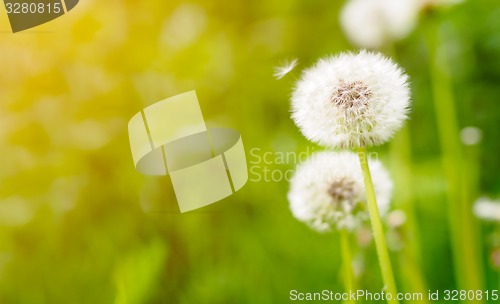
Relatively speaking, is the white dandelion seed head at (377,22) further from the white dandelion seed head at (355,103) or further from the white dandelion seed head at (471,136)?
the white dandelion seed head at (355,103)

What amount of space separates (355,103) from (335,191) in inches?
6.5

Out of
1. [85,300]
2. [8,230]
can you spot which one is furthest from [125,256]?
[8,230]

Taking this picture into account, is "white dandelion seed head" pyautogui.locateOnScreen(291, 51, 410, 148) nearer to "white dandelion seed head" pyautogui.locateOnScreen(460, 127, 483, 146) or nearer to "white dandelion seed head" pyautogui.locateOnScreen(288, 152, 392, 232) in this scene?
"white dandelion seed head" pyautogui.locateOnScreen(288, 152, 392, 232)

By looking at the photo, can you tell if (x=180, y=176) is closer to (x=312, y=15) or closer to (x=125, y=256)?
(x=125, y=256)

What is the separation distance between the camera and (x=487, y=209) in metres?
0.91

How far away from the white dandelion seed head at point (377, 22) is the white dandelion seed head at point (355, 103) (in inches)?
14.5

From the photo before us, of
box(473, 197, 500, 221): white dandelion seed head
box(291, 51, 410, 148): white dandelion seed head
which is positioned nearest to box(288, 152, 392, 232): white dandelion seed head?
box(291, 51, 410, 148): white dandelion seed head

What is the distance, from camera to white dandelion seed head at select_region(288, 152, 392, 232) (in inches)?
28.0

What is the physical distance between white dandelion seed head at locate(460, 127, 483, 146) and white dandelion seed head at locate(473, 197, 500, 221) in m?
0.09

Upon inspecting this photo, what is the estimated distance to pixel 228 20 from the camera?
3.32 feet

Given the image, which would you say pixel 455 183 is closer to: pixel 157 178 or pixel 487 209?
pixel 487 209

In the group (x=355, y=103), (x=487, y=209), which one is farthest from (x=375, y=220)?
(x=487, y=209)

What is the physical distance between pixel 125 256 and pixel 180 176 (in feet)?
0.51

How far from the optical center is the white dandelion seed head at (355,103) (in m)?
0.57
